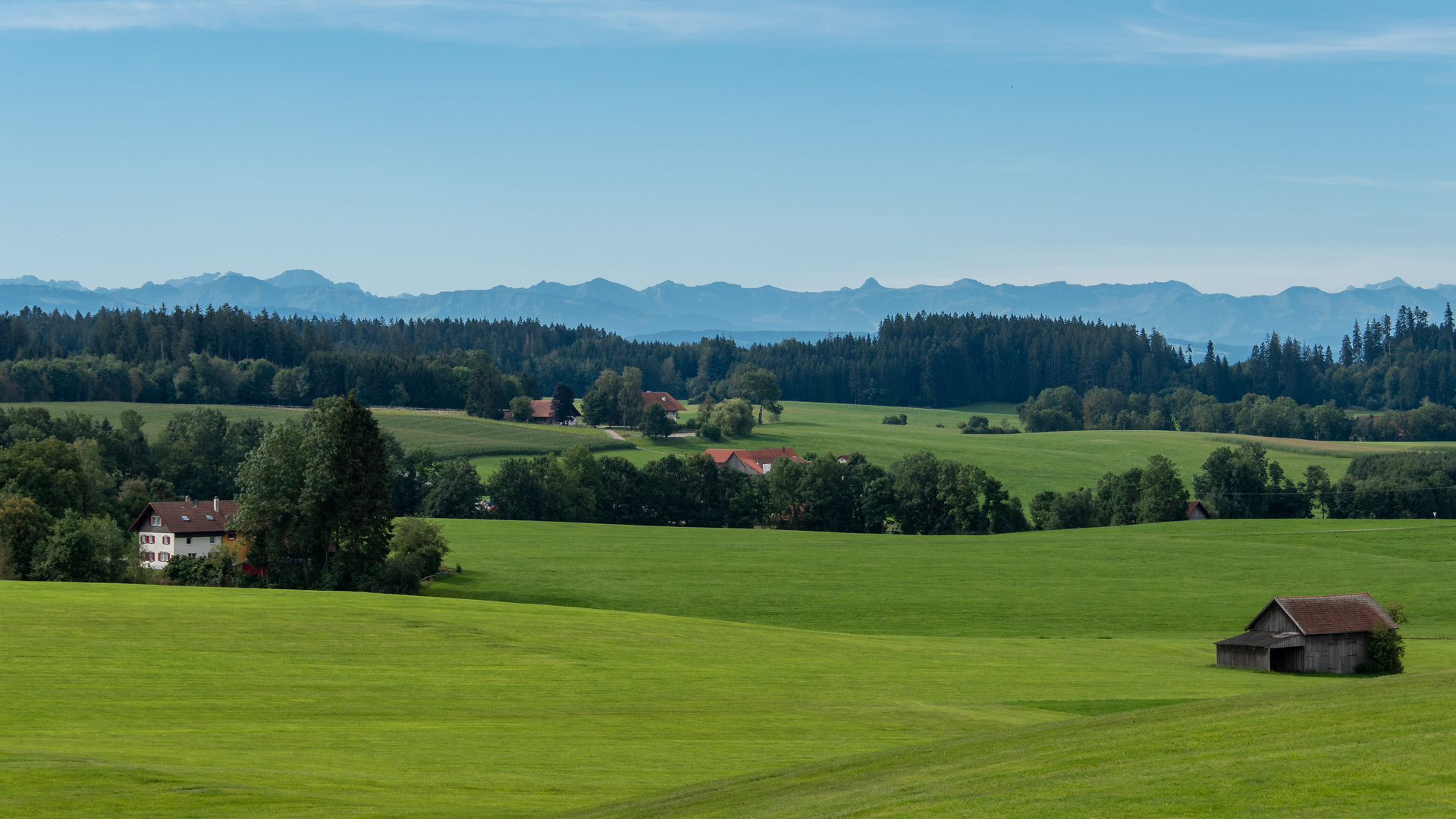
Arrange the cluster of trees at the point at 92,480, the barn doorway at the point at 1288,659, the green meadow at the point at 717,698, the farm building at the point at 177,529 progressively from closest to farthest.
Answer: the green meadow at the point at 717,698 < the barn doorway at the point at 1288,659 < the cluster of trees at the point at 92,480 < the farm building at the point at 177,529

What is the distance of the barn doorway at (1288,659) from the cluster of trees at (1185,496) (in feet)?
182

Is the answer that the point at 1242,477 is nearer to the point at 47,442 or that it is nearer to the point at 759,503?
the point at 759,503

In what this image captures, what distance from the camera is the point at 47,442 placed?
72.7 meters

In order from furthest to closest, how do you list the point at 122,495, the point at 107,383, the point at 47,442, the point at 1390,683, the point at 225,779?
the point at 107,383 → the point at 122,495 → the point at 47,442 → the point at 1390,683 → the point at 225,779

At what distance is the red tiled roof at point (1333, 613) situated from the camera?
4409 cm

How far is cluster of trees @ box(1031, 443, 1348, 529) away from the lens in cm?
10131

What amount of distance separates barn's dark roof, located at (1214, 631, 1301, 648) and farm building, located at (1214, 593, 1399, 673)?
29 mm

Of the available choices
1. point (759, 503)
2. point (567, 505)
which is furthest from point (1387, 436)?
point (567, 505)

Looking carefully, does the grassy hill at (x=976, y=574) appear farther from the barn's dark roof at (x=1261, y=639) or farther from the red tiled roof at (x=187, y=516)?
the red tiled roof at (x=187, y=516)

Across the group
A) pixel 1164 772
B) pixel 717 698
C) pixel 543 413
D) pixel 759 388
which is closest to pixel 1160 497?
pixel 717 698

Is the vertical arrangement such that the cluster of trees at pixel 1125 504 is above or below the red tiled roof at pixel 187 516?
above

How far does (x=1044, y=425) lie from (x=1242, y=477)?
83.4 meters

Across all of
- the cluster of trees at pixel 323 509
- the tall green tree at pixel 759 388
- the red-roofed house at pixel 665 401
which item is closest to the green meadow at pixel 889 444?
the tall green tree at pixel 759 388

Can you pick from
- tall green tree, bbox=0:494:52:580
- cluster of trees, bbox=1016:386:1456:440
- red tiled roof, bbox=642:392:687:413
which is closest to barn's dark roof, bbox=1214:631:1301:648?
tall green tree, bbox=0:494:52:580
